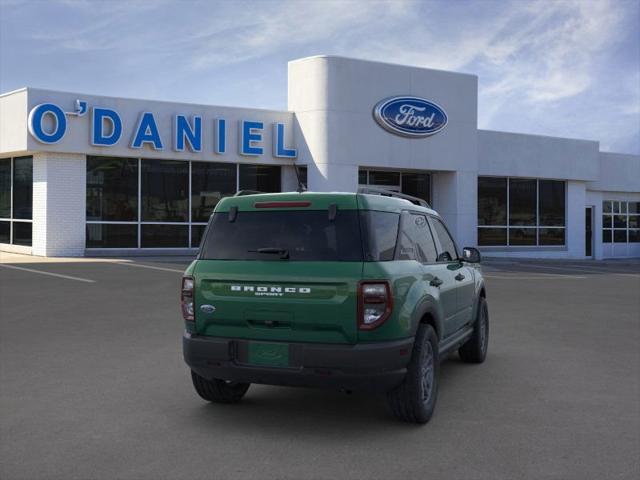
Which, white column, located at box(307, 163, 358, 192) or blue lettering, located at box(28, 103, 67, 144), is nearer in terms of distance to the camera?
blue lettering, located at box(28, 103, 67, 144)

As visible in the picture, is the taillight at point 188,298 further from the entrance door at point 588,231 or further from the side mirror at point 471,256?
the entrance door at point 588,231

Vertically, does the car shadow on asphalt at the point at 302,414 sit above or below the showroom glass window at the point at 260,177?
below

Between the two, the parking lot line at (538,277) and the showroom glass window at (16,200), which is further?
the showroom glass window at (16,200)

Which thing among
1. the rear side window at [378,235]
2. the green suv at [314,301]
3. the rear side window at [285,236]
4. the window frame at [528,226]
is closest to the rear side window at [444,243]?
the green suv at [314,301]

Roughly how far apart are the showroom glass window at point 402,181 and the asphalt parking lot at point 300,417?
1784cm

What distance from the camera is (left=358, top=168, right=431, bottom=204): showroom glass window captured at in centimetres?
2788

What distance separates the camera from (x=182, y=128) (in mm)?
23672

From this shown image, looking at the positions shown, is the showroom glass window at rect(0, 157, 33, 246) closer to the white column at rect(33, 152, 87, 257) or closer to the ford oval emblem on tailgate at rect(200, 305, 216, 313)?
the white column at rect(33, 152, 87, 257)

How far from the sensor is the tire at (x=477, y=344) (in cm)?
777

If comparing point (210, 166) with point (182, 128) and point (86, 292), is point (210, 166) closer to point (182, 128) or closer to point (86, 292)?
point (182, 128)

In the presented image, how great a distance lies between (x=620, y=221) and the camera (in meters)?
36.5

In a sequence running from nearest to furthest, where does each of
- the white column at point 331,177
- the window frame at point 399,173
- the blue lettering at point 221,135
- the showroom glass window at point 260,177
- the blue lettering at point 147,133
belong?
1. the blue lettering at point 147,133
2. the blue lettering at point 221,135
3. the white column at point 331,177
4. the showroom glass window at point 260,177
5. the window frame at point 399,173

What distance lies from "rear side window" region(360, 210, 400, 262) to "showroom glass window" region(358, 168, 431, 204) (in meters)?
22.1

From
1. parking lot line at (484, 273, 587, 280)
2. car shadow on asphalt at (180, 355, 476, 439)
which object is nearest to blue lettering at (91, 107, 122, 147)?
parking lot line at (484, 273, 587, 280)
